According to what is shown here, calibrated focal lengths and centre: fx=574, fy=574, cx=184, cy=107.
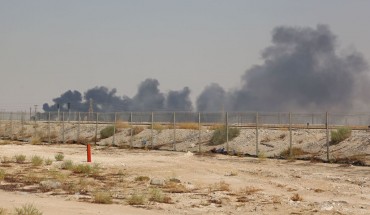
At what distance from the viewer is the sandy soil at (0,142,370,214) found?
15.2 meters

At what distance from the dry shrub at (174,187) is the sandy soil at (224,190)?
0.15 m

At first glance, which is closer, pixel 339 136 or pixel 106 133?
pixel 339 136

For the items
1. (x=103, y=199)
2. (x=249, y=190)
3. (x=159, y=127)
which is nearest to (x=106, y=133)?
(x=159, y=127)

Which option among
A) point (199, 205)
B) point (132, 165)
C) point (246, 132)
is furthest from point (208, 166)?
point (246, 132)

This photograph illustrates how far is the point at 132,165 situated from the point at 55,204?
1298cm

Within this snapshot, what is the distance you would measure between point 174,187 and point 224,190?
1729 millimetres

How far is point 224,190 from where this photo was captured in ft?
62.4

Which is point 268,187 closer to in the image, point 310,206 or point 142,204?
point 310,206

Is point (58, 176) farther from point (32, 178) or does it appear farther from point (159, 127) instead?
point (159, 127)

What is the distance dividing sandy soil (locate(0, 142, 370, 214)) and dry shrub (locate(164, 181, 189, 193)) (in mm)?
149

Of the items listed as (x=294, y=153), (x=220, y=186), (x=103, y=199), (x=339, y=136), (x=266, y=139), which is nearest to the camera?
(x=103, y=199)

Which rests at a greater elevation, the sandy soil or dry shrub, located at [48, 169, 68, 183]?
dry shrub, located at [48, 169, 68, 183]

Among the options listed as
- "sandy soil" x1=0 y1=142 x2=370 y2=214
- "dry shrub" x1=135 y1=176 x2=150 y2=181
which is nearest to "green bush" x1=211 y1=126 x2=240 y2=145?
"sandy soil" x1=0 y1=142 x2=370 y2=214

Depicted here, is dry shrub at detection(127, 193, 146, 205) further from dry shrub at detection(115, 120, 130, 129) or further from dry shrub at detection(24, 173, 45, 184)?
dry shrub at detection(115, 120, 130, 129)
